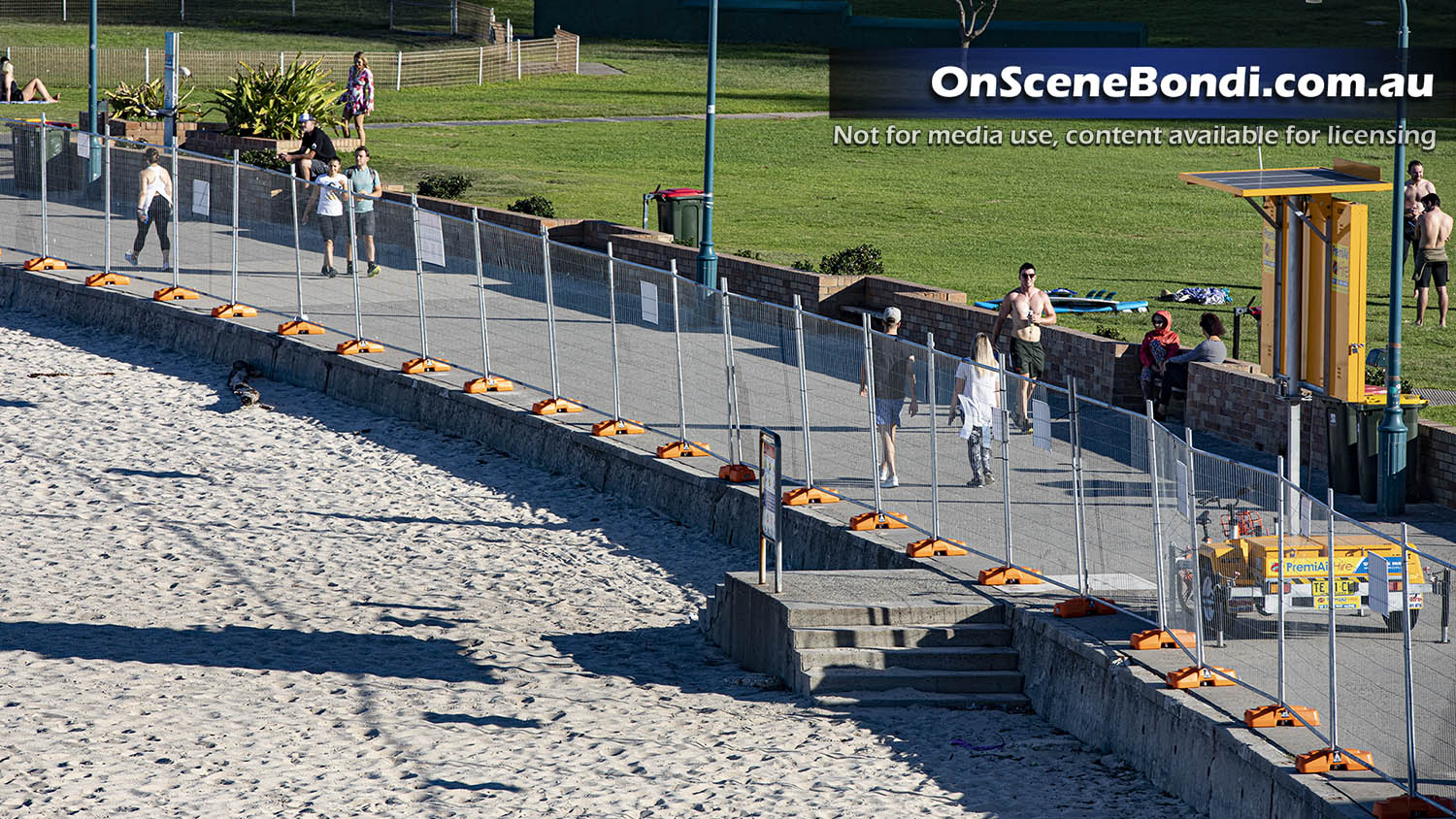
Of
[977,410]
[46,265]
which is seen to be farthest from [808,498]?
[46,265]

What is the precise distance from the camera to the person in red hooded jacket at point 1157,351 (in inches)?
770

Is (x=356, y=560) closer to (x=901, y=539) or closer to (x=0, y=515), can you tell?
(x=0, y=515)

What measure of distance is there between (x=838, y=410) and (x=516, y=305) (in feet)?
17.8

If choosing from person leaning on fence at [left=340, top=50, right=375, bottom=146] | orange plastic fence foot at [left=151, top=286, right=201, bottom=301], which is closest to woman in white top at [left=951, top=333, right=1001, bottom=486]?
orange plastic fence foot at [left=151, top=286, right=201, bottom=301]

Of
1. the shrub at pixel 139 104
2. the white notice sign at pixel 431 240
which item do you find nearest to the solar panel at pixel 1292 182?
the white notice sign at pixel 431 240

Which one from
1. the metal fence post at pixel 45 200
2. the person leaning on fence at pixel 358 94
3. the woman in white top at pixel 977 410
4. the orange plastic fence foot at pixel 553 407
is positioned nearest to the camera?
the woman in white top at pixel 977 410

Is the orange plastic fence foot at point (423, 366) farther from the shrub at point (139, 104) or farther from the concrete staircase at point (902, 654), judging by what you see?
the shrub at point (139, 104)

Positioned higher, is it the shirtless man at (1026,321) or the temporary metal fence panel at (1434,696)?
the shirtless man at (1026,321)

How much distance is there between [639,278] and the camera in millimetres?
18797

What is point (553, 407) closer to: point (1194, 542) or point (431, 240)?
point (431, 240)

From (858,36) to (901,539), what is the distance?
171 ft

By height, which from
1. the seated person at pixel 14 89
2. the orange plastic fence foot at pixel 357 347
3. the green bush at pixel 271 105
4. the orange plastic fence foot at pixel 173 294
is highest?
the seated person at pixel 14 89

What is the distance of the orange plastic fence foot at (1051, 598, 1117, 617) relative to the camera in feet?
43.0

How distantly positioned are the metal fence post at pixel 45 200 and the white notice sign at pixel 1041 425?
17390 millimetres
